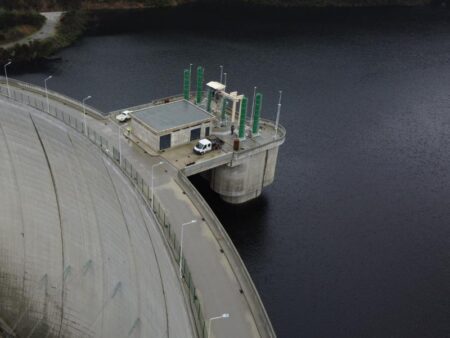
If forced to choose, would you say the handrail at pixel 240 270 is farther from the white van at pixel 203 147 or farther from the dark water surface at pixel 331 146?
the dark water surface at pixel 331 146

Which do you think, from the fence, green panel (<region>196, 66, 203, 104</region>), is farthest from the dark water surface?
green panel (<region>196, 66, 203, 104</region>)

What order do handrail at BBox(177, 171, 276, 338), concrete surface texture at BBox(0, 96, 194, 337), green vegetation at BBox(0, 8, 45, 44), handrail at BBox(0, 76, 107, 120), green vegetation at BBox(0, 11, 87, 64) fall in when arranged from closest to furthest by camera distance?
handrail at BBox(177, 171, 276, 338)
concrete surface texture at BBox(0, 96, 194, 337)
handrail at BBox(0, 76, 107, 120)
green vegetation at BBox(0, 11, 87, 64)
green vegetation at BBox(0, 8, 45, 44)

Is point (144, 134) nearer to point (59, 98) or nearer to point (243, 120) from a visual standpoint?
point (243, 120)

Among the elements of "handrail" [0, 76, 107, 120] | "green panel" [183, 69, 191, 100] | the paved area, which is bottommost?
the paved area

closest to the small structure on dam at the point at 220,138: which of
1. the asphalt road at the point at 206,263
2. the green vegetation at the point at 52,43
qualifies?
the asphalt road at the point at 206,263

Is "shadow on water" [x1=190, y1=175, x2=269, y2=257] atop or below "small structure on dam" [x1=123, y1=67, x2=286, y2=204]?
below

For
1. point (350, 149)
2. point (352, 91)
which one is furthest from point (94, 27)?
point (350, 149)

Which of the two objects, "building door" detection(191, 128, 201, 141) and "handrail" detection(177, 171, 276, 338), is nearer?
"handrail" detection(177, 171, 276, 338)

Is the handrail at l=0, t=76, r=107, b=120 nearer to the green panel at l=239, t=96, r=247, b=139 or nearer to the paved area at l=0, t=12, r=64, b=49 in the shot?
the green panel at l=239, t=96, r=247, b=139

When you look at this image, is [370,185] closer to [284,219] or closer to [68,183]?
[284,219]
